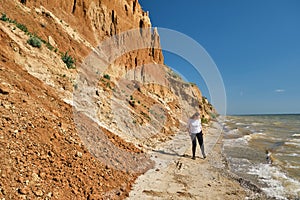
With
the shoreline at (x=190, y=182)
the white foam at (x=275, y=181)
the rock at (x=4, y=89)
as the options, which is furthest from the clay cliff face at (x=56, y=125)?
the white foam at (x=275, y=181)

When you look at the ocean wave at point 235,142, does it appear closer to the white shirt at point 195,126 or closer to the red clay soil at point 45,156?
the white shirt at point 195,126

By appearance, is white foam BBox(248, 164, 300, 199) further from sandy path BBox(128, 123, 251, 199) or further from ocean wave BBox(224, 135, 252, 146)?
ocean wave BBox(224, 135, 252, 146)

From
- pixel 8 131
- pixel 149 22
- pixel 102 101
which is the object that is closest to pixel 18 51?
pixel 102 101

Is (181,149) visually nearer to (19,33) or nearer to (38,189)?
(38,189)

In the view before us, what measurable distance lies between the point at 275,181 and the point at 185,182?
10.6ft

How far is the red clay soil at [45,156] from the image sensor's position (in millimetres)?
3553

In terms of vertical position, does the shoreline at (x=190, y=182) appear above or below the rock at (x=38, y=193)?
below

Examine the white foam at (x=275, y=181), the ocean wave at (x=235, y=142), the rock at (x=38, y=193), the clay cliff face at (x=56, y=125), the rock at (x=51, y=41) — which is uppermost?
the rock at (x=51, y=41)

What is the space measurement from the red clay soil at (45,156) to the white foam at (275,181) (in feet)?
12.4

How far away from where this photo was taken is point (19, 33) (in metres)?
10.0

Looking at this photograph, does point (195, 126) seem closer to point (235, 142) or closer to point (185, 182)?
point (185, 182)

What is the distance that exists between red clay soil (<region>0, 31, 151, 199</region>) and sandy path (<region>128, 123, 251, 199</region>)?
428 mm

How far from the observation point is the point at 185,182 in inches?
229

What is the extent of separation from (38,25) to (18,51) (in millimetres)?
6456
